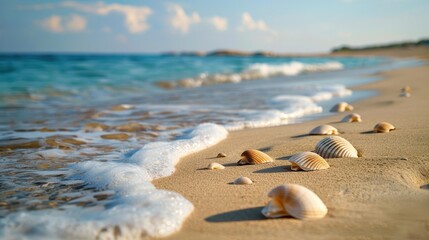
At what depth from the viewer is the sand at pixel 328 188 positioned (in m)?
2.29

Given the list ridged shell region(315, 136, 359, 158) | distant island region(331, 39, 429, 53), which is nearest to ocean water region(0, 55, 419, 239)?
ridged shell region(315, 136, 359, 158)

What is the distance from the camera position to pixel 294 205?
2.40 m

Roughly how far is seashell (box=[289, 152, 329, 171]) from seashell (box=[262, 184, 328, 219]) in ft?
3.01

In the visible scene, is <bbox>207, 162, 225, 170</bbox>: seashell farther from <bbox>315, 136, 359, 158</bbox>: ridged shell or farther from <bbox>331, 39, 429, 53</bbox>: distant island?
<bbox>331, 39, 429, 53</bbox>: distant island

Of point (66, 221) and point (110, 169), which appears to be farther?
point (110, 169)

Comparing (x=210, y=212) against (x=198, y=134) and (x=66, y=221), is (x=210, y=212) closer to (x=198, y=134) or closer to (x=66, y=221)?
(x=66, y=221)

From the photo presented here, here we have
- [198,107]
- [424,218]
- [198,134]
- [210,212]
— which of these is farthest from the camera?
[198,107]

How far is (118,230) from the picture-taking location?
7.66 feet

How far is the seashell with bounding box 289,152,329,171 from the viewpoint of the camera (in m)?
3.38

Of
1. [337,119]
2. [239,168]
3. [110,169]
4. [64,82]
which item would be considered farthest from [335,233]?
[64,82]

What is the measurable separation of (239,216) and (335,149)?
5.22ft

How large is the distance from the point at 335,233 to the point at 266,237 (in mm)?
386

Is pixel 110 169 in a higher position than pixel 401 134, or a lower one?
lower

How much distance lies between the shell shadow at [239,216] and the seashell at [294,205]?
2.6 inches
